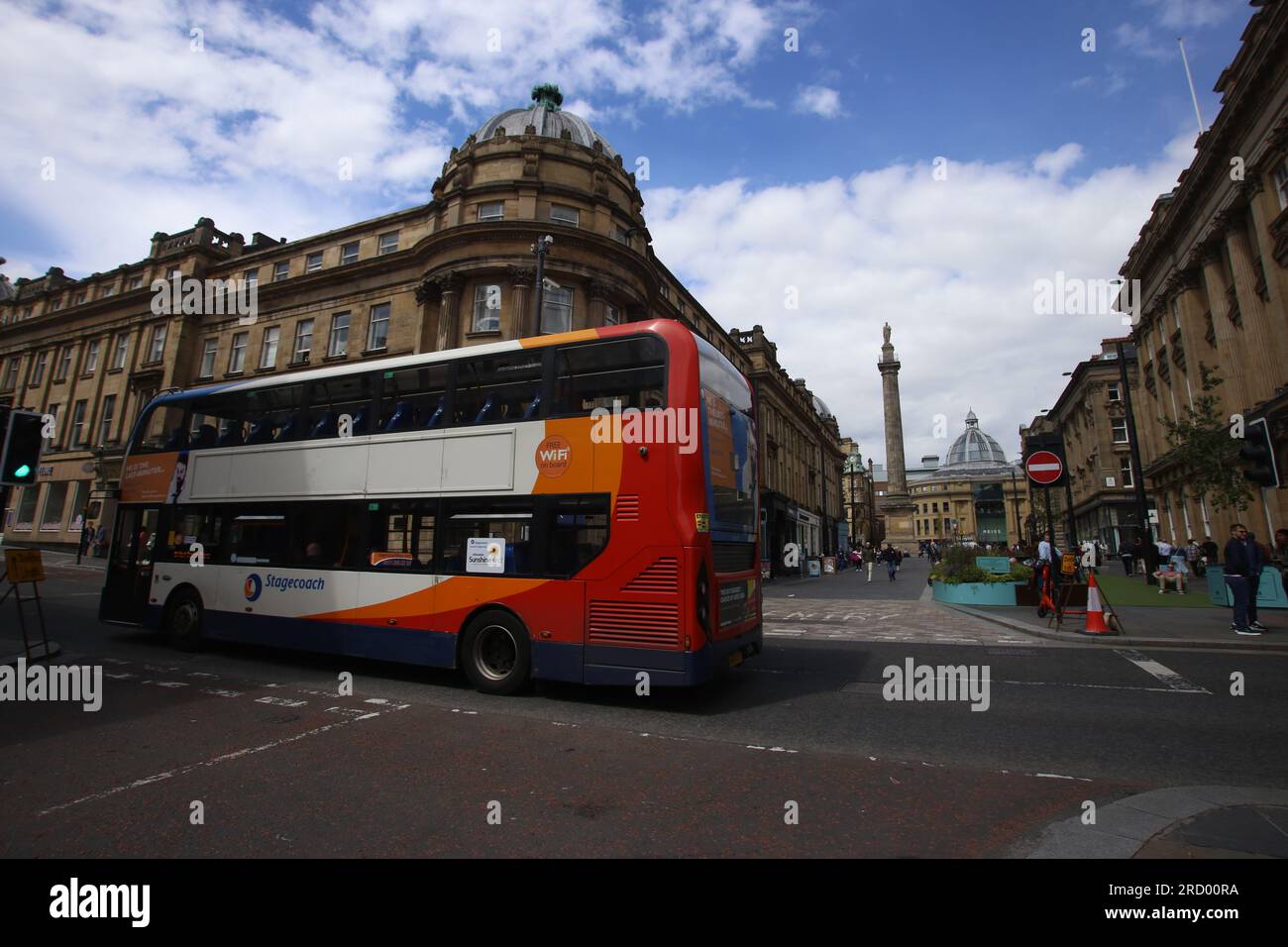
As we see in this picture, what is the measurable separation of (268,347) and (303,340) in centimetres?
280

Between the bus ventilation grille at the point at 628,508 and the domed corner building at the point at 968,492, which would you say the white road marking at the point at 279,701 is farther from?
the domed corner building at the point at 968,492

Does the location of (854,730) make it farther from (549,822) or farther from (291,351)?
(291,351)

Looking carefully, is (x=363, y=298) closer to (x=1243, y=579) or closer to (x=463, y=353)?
(x=463, y=353)

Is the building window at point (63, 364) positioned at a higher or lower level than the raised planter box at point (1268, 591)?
higher

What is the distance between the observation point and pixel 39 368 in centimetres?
4203

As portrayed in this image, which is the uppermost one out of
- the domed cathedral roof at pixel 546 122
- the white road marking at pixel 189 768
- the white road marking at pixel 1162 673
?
the domed cathedral roof at pixel 546 122

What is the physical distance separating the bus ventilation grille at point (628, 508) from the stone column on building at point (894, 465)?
73848 millimetres

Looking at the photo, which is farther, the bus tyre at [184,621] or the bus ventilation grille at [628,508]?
the bus tyre at [184,621]

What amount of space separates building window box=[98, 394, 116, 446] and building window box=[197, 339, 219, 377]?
7449 millimetres

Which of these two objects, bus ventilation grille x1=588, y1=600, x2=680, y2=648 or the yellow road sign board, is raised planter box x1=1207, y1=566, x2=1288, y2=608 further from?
the yellow road sign board

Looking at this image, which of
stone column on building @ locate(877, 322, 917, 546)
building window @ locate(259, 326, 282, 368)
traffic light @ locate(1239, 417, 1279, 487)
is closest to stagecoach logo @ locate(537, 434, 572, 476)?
traffic light @ locate(1239, 417, 1279, 487)

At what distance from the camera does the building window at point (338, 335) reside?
30.3 metres

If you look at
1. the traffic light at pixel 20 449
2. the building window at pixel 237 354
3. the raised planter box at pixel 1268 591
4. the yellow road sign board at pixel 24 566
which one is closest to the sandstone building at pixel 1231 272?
the raised planter box at pixel 1268 591

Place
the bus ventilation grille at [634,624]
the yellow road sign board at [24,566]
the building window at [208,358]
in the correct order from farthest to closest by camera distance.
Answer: the building window at [208,358]
the yellow road sign board at [24,566]
the bus ventilation grille at [634,624]
